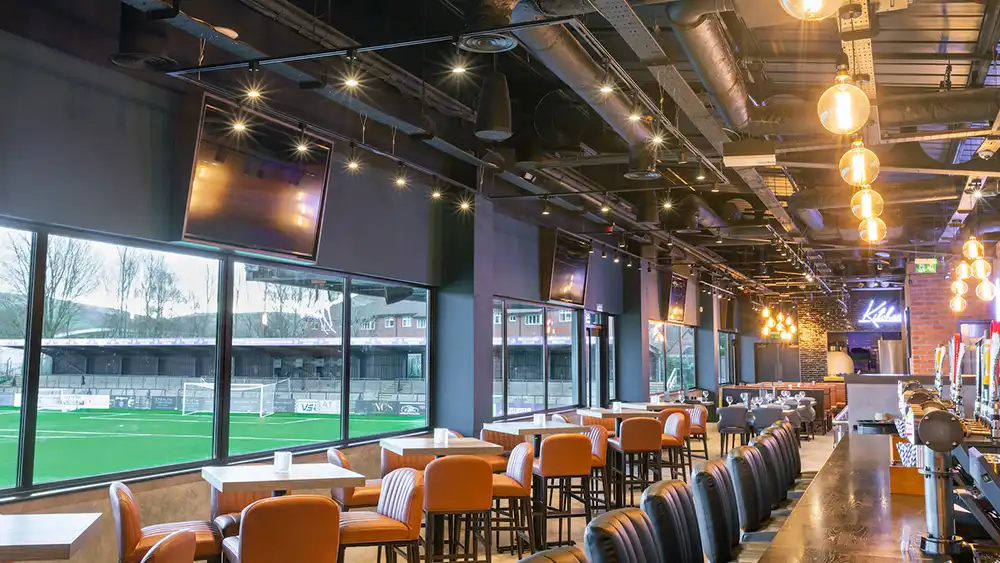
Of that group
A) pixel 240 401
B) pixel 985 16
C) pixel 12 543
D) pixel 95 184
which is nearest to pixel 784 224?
pixel 985 16

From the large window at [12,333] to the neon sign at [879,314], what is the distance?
888 inches

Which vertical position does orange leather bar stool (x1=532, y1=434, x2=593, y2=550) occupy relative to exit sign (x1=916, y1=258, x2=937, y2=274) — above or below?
below

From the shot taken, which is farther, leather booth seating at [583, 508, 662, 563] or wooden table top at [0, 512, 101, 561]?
wooden table top at [0, 512, 101, 561]

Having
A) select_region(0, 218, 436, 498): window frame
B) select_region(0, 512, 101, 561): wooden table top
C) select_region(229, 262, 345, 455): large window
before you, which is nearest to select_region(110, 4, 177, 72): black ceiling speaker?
select_region(0, 218, 436, 498): window frame

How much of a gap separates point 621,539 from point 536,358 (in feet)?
28.7

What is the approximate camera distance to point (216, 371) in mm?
6008

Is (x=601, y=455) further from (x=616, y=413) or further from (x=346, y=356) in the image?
(x=346, y=356)

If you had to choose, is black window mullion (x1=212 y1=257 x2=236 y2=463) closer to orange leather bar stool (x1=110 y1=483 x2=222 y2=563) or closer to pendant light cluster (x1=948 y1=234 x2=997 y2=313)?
orange leather bar stool (x1=110 y1=483 x2=222 y2=563)

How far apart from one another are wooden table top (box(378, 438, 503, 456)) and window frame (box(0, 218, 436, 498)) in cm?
90

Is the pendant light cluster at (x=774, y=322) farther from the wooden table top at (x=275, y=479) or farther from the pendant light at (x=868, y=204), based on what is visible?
the wooden table top at (x=275, y=479)

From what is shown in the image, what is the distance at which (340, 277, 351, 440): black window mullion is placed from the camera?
7.47m

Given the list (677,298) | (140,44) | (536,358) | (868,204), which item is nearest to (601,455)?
(868,204)

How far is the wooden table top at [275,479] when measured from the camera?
4.44 meters

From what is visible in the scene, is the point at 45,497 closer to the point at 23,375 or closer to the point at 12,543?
the point at 23,375
